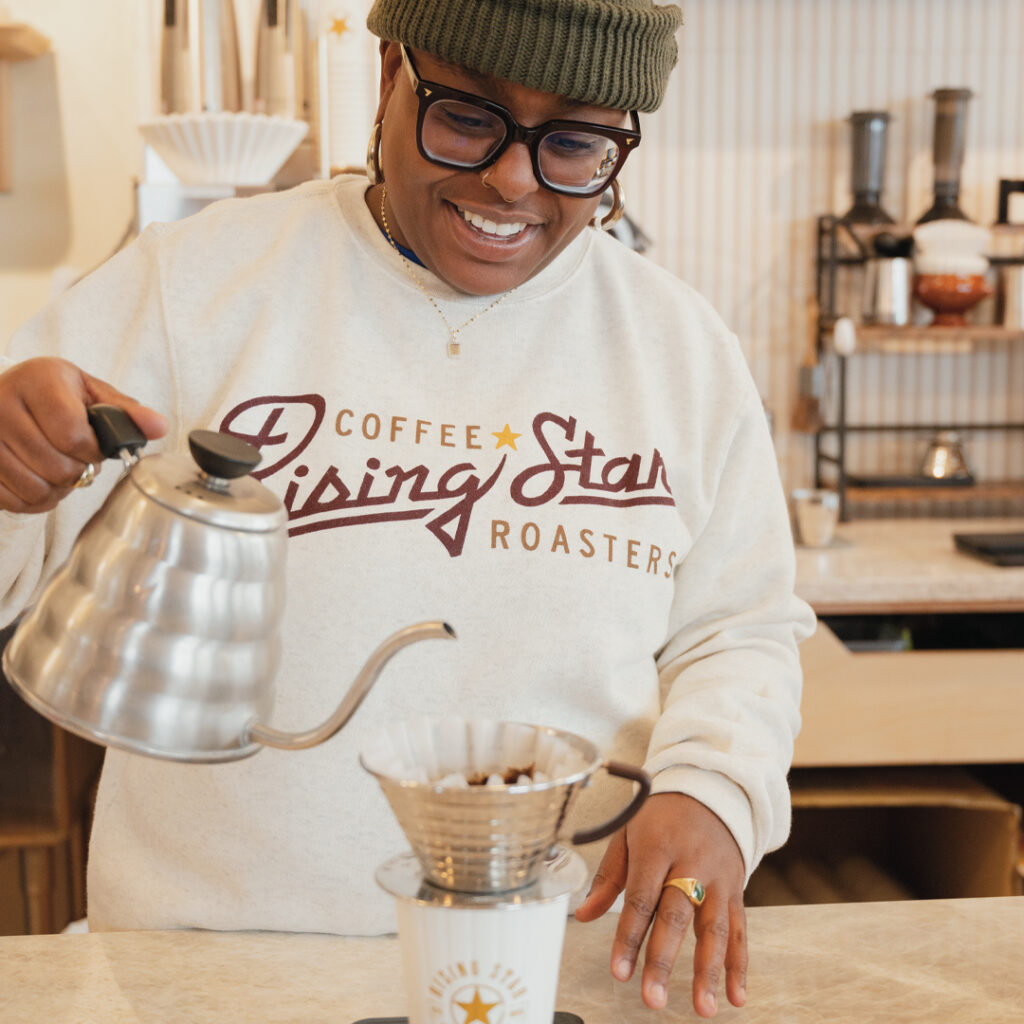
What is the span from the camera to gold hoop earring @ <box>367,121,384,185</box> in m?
1.08

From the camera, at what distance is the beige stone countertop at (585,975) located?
83 cm

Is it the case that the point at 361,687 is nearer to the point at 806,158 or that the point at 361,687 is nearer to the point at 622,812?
the point at 622,812

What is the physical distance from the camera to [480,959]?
25.7 inches

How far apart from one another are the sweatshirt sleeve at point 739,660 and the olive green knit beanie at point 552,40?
0.34 metres

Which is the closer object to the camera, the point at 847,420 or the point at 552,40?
the point at 552,40

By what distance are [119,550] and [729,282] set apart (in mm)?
2570

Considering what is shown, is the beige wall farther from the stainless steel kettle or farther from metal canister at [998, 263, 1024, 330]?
the stainless steel kettle

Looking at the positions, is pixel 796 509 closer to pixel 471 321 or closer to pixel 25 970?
pixel 471 321

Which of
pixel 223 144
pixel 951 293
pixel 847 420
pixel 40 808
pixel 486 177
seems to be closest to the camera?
pixel 486 177

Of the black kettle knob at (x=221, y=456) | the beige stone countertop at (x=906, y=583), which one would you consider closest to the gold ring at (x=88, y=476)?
the black kettle knob at (x=221, y=456)

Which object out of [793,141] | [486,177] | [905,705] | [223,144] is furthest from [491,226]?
[793,141]

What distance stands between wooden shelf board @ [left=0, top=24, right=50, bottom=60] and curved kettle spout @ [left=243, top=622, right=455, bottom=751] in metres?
2.31

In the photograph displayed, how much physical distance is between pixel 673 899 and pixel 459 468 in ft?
1.30

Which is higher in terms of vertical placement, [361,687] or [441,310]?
[441,310]
